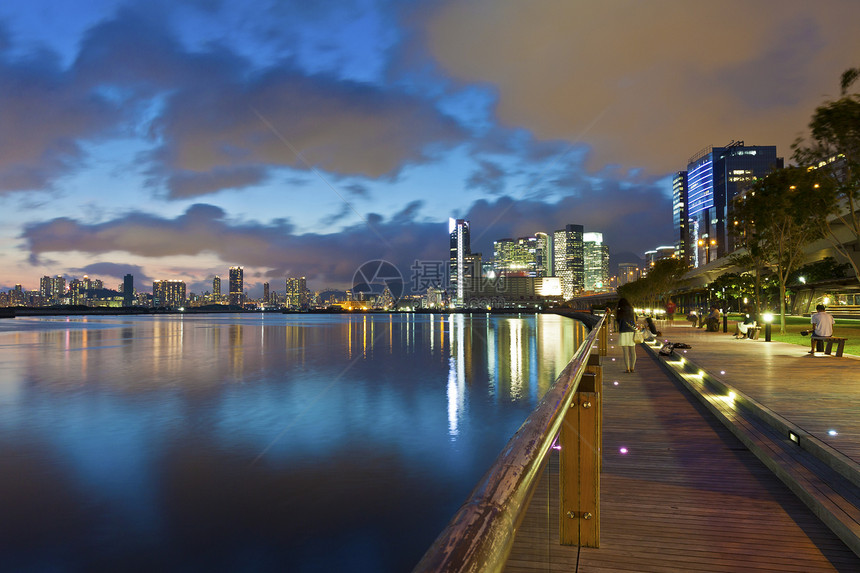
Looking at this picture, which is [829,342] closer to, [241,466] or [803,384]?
[803,384]

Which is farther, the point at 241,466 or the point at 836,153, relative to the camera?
the point at 836,153

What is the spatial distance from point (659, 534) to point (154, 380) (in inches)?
1059

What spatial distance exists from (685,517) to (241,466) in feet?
32.1

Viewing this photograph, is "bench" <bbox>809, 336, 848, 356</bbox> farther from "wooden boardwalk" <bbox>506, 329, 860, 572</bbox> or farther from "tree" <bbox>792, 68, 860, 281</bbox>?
"wooden boardwalk" <bbox>506, 329, 860, 572</bbox>

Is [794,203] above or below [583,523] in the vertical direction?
above

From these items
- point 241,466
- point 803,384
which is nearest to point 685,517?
point 803,384

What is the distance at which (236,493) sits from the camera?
11.0 m

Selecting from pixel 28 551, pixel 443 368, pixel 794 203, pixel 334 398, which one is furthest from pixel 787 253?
pixel 28 551

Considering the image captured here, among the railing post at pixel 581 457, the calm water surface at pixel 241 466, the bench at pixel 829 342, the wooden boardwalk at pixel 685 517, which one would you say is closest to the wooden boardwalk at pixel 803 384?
the bench at pixel 829 342

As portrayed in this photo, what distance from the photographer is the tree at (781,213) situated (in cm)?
2421

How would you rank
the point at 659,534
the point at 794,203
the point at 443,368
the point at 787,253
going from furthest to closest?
the point at 787,253, the point at 443,368, the point at 794,203, the point at 659,534

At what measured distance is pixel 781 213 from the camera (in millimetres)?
30703

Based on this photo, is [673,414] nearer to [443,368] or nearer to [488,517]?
[488,517]

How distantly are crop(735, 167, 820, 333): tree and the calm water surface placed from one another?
43.3 feet
